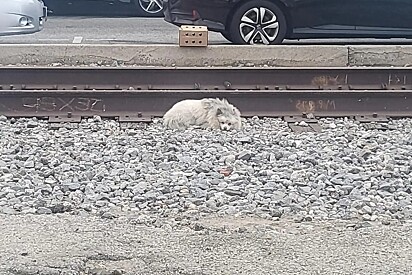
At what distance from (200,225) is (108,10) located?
1301 centimetres

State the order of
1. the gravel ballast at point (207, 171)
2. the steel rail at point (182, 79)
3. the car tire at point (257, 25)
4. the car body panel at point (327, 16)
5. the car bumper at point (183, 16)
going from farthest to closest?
the car bumper at point (183, 16), the car body panel at point (327, 16), the car tire at point (257, 25), the steel rail at point (182, 79), the gravel ballast at point (207, 171)

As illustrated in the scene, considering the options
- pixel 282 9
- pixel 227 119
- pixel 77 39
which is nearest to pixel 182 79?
pixel 227 119

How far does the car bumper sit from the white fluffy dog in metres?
3.81

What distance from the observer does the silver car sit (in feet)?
38.4

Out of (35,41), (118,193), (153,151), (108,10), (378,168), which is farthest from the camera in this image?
(108,10)

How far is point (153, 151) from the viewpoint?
6.98m

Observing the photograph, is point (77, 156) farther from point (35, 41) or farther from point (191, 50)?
point (35, 41)

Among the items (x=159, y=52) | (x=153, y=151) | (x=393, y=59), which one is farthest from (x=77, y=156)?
(x=393, y=59)

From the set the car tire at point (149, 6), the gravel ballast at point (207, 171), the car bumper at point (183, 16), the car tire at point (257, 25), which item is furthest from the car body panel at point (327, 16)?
the car tire at point (149, 6)

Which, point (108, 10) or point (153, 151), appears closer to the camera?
point (153, 151)

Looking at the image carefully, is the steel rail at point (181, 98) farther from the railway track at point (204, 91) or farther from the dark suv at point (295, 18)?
the dark suv at point (295, 18)

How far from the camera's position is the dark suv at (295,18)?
37.6 ft

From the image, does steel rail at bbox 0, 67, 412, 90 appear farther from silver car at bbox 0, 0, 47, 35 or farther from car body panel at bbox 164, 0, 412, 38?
silver car at bbox 0, 0, 47, 35

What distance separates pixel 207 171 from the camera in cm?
637
